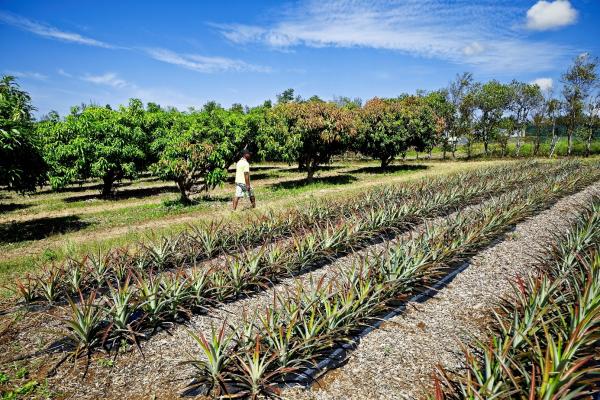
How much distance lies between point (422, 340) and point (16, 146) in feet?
37.7

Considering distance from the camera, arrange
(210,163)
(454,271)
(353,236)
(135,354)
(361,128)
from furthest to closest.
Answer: (361,128) < (210,163) < (353,236) < (454,271) < (135,354)

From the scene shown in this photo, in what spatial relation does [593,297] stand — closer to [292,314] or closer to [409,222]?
[292,314]

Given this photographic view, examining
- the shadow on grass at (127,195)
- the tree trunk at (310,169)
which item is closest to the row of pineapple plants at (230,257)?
the tree trunk at (310,169)

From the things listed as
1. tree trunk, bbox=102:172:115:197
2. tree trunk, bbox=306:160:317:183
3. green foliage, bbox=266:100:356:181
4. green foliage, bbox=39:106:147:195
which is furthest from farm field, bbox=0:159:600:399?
tree trunk, bbox=306:160:317:183

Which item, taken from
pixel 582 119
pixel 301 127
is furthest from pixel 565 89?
pixel 301 127

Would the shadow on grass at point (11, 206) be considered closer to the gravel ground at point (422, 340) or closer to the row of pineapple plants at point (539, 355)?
the gravel ground at point (422, 340)

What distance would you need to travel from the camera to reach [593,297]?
417 centimetres

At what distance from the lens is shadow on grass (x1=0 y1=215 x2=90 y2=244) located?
1112 cm

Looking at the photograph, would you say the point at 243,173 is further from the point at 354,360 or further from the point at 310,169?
the point at 310,169

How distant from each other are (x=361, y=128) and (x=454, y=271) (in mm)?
22172

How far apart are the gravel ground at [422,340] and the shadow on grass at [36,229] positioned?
10988 mm

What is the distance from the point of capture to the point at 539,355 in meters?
3.09

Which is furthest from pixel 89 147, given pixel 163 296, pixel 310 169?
pixel 163 296

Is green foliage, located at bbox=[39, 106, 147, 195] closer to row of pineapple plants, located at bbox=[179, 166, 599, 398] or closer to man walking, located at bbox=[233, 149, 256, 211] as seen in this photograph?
man walking, located at bbox=[233, 149, 256, 211]
